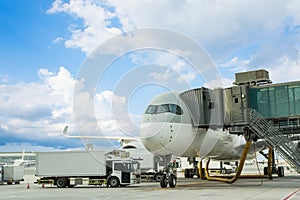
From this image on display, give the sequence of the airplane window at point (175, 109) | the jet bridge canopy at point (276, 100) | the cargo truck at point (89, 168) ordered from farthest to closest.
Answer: the cargo truck at point (89, 168) < the jet bridge canopy at point (276, 100) < the airplane window at point (175, 109)

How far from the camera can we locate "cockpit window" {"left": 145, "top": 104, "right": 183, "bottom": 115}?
2042 centimetres

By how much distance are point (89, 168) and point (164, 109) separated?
887 centimetres

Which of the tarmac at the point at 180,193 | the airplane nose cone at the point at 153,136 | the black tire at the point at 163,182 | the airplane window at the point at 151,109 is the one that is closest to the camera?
the tarmac at the point at 180,193

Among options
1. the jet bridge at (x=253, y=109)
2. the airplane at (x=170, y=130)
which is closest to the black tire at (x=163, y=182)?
the airplane at (x=170, y=130)

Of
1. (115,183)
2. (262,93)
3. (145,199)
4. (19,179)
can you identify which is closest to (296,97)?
(262,93)

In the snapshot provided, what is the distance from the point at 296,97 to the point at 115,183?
13.0 metres

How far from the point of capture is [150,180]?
105 ft

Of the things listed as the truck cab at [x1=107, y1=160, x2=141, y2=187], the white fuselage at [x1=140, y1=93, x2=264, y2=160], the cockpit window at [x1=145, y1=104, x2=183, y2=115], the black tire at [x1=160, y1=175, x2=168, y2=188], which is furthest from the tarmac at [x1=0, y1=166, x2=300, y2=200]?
the cockpit window at [x1=145, y1=104, x2=183, y2=115]

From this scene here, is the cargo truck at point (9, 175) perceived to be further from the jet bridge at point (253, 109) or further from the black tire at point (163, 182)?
the jet bridge at point (253, 109)

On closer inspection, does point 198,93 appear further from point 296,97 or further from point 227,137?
point 227,137

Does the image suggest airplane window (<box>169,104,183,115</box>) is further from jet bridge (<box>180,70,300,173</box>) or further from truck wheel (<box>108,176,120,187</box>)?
truck wheel (<box>108,176,120,187</box>)

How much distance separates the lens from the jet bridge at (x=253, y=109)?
21484 mm

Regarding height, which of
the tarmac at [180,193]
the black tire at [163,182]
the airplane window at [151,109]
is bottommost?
the tarmac at [180,193]

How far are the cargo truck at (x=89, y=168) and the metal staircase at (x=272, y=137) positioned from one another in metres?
9.29
